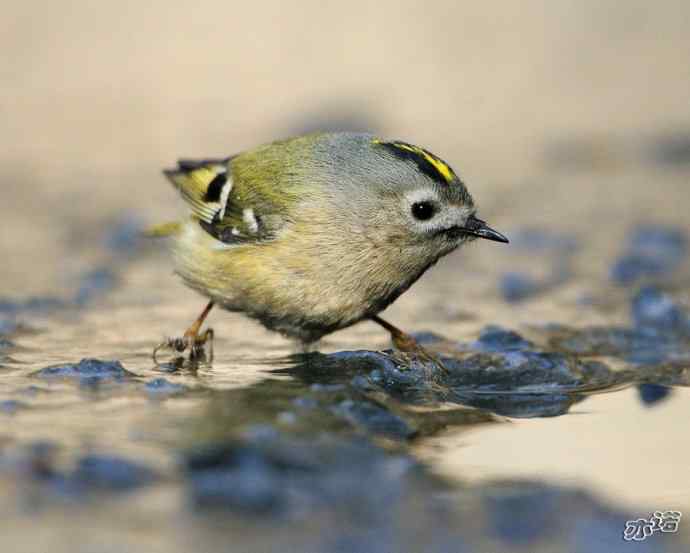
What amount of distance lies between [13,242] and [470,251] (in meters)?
2.23

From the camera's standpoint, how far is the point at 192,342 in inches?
170

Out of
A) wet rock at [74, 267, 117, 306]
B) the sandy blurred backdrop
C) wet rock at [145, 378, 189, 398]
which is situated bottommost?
wet rock at [145, 378, 189, 398]

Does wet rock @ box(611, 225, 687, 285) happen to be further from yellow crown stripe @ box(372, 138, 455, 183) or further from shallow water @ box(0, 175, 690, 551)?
yellow crown stripe @ box(372, 138, 455, 183)

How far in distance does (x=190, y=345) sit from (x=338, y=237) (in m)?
0.70

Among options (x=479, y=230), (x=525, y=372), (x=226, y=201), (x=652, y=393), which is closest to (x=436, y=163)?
(x=479, y=230)

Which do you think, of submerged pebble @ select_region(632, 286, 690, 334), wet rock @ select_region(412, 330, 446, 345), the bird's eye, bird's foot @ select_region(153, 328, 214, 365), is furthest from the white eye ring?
submerged pebble @ select_region(632, 286, 690, 334)

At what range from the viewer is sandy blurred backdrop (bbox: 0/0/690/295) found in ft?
24.9

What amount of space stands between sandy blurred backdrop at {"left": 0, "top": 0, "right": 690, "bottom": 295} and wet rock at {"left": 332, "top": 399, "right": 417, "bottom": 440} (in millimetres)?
3758

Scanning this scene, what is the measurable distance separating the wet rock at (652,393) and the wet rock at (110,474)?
5.71ft

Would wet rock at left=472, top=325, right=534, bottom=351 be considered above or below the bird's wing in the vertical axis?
below

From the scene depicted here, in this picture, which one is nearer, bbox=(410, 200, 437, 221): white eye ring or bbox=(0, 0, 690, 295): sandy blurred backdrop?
bbox=(410, 200, 437, 221): white eye ring

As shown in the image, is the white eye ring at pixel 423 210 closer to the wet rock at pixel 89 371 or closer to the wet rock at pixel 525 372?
the wet rock at pixel 525 372

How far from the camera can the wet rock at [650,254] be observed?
5617 millimetres

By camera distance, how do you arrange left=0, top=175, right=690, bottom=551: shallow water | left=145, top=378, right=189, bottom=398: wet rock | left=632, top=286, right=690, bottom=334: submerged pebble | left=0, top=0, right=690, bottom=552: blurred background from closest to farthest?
left=0, top=175, right=690, bottom=551: shallow water < left=145, top=378, right=189, bottom=398: wet rock < left=632, top=286, right=690, bottom=334: submerged pebble < left=0, top=0, right=690, bottom=552: blurred background
